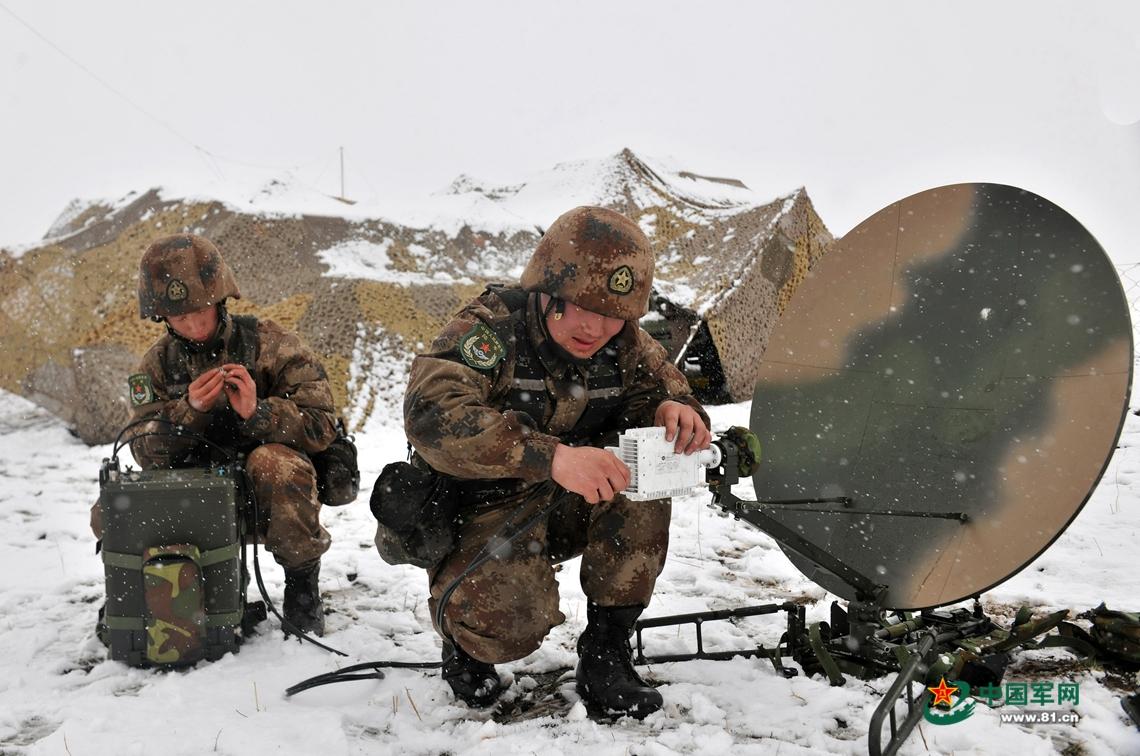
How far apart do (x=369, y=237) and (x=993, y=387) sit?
22.5 ft

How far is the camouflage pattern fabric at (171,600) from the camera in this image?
2.91m

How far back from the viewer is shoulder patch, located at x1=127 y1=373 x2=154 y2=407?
3.45 m

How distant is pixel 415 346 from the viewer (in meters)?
7.77

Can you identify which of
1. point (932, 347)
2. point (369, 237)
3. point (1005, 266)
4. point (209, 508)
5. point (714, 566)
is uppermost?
point (369, 237)

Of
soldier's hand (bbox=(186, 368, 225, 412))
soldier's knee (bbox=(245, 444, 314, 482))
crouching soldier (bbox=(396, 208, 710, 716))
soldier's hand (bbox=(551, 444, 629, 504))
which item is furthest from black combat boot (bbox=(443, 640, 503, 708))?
soldier's hand (bbox=(186, 368, 225, 412))

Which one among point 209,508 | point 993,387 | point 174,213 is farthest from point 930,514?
point 174,213

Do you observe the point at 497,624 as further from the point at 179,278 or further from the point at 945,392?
the point at 179,278

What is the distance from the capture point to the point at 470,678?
2.67 metres

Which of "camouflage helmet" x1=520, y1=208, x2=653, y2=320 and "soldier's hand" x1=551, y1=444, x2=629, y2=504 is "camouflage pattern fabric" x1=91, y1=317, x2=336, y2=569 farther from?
"soldier's hand" x1=551, y1=444, x2=629, y2=504

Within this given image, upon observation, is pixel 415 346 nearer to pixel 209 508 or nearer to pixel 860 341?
pixel 209 508

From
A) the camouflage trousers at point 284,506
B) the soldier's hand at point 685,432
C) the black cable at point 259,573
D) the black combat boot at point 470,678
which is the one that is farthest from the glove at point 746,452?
the camouflage trousers at point 284,506

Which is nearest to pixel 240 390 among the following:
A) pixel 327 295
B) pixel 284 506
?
pixel 284 506

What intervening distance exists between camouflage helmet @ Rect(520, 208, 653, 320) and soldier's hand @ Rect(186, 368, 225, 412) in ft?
4.50

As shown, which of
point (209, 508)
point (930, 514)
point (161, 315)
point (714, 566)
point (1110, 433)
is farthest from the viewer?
point (714, 566)
